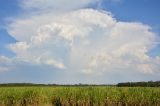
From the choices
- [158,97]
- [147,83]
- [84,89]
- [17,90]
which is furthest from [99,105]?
[147,83]

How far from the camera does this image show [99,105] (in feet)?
93.4

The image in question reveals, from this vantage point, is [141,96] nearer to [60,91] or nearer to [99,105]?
[99,105]

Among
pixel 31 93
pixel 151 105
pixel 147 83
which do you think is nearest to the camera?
pixel 151 105

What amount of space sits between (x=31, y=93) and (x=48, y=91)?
1528 millimetres

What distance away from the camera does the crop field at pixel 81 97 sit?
2812cm

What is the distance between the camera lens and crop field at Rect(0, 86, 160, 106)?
28.1 m

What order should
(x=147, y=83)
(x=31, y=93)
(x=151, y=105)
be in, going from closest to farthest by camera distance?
(x=151, y=105), (x=31, y=93), (x=147, y=83)

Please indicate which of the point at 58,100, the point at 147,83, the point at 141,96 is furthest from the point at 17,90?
the point at 147,83

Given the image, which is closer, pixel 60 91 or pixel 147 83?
pixel 60 91

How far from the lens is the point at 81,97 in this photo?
1148 inches

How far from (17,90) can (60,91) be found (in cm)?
357

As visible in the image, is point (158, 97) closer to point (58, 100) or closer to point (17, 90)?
point (58, 100)

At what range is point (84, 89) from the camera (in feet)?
98.5

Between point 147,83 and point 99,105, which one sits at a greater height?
point 147,83
